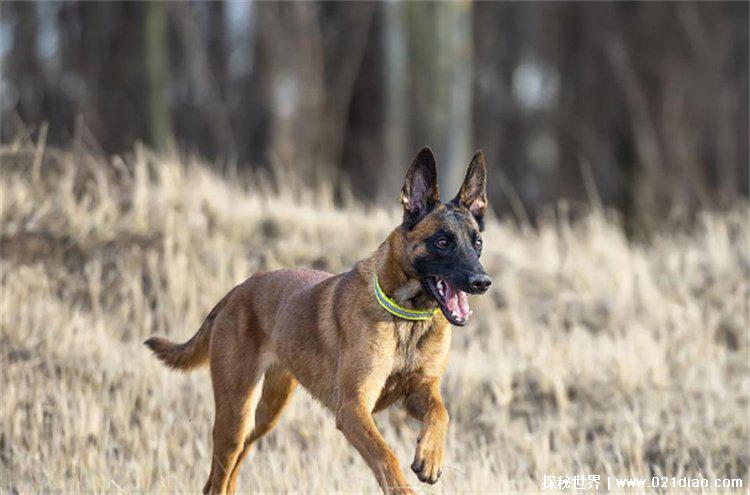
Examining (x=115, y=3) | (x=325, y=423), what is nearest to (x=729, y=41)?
(x=115, y=3)

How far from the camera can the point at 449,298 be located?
18.4 feet

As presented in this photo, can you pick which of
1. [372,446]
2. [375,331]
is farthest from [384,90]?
[372,446]

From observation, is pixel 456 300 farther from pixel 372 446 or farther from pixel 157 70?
pixel 157 70

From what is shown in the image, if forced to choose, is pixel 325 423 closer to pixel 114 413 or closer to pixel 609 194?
pixel 114 413

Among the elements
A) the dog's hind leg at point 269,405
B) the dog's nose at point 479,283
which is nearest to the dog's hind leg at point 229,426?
the dog's hind leg at point 269,405

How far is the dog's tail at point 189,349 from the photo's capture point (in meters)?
6.80

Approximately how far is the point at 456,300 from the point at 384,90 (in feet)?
80.5

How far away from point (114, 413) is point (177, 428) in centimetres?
44

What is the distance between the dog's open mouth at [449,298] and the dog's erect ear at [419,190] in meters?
0.35

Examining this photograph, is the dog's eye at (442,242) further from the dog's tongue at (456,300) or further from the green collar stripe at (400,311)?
the green collar stripe at (400,311)

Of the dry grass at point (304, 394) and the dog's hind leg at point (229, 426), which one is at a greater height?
the dry grass at point (304, 394)

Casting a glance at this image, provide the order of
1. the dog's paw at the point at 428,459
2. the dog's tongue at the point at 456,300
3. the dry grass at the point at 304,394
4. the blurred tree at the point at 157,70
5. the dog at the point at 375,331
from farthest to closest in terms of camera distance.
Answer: the blurred tree at the point at 157,70 → the dry grass at the point at 304,394 → the dog's tongue at the point at 456,300 → the dog at the point at 375,331 → the dog's paw at the point at 428,459

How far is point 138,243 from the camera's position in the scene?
423 inches

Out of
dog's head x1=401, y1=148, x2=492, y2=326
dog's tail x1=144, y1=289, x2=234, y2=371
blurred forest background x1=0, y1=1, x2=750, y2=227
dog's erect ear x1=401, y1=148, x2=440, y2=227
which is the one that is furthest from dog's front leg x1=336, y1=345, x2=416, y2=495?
blurred forest background x1=0, y1=1, x2=750, y2=227
